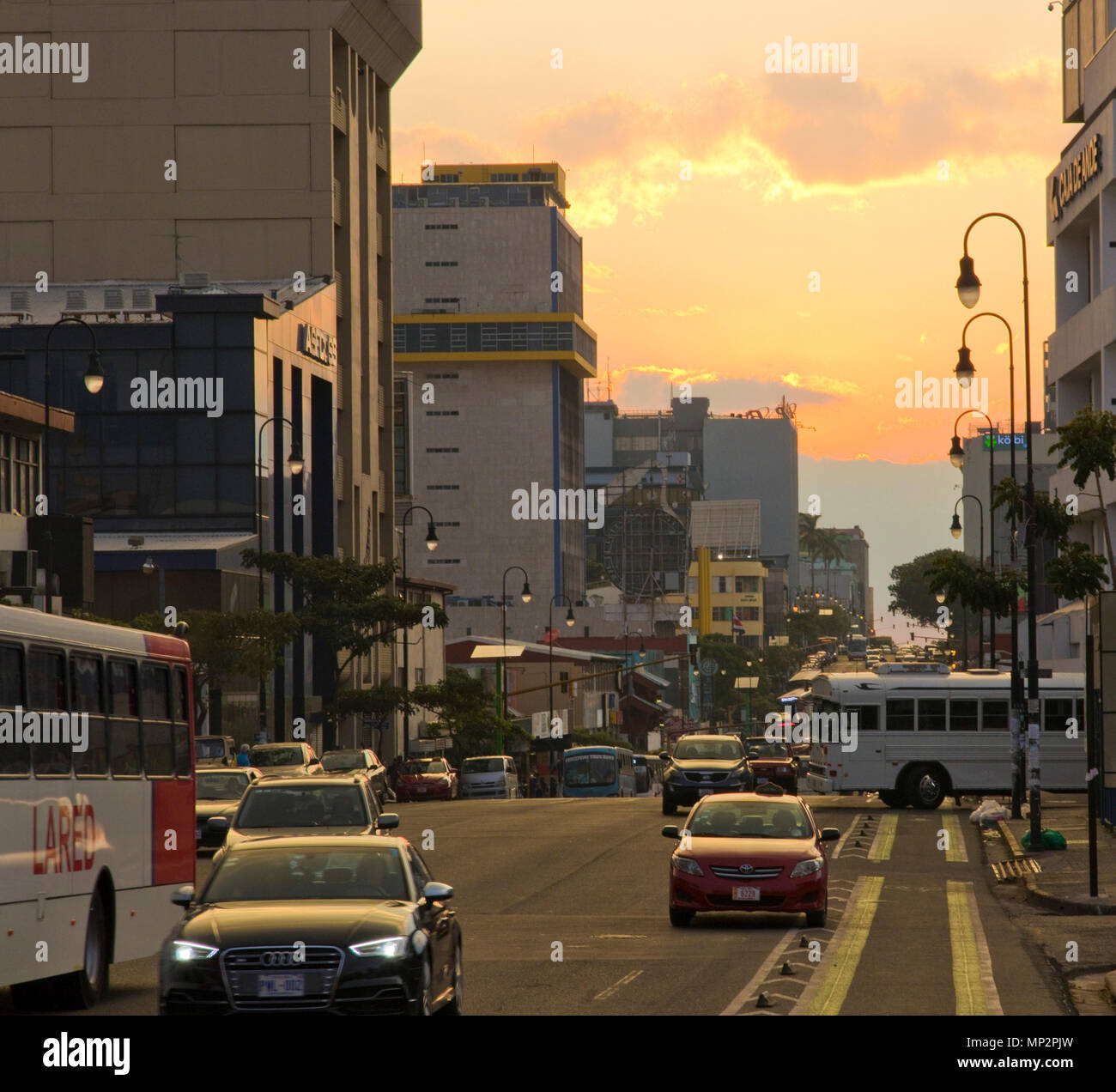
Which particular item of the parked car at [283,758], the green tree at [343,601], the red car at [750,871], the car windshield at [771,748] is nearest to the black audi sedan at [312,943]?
the red car at [750,871]

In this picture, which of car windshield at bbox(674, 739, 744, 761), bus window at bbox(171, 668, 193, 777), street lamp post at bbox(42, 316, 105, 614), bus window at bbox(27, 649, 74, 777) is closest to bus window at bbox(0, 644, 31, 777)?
bus window at bbox(27, 649, 74, 777)

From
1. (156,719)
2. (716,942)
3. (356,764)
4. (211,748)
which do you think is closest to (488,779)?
(356,764)

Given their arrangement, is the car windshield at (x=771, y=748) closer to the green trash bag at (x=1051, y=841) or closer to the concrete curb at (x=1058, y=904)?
the green trash bag at (x=1051, y=841)

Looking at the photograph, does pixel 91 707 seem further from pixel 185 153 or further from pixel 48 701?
pixel 185 153

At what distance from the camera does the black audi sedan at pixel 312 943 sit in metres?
11.7

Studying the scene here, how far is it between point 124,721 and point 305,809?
653cm

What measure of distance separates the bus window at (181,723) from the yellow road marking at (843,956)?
652 cm

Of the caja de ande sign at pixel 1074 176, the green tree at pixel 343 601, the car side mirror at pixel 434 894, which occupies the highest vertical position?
the caja de ande sign at pixel 1074 176

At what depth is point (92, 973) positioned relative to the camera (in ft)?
51.0

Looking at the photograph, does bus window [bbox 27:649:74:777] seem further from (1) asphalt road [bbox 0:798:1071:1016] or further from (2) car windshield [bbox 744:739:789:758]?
(2) car windshield [bbox 744:739:789:758]

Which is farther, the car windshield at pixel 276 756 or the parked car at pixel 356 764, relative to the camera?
the parked car at pixel 356 764

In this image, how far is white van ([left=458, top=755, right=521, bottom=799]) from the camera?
231 feet

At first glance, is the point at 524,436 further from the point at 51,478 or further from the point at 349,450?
the point at 51,478
